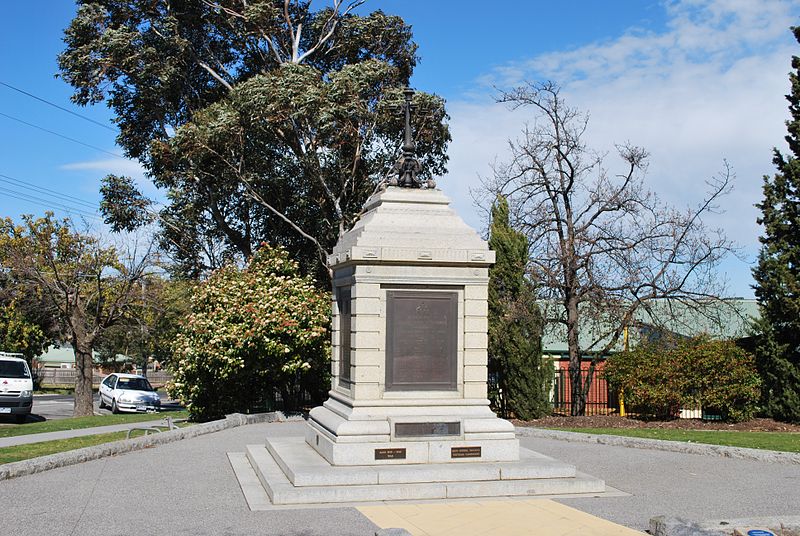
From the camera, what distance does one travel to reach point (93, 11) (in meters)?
28.5

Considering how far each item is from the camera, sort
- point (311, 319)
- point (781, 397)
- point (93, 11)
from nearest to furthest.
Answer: point (311, 319)
point (781, 397)
point (93, 11)

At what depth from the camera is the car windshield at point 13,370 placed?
23672 mm

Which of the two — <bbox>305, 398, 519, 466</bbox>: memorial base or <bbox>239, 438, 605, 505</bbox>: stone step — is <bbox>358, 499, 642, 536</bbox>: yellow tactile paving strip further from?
<bbox>305, 398, 519, 466</bbox>: memorial base

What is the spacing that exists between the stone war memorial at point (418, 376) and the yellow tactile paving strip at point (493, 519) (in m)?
0.69

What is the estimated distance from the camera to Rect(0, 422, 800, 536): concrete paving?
8297 mm

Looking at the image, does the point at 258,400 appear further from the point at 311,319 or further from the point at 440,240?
the point at 440,240

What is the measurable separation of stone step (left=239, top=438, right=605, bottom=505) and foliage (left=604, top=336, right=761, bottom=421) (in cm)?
1087

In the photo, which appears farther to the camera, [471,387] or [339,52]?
[339,52]

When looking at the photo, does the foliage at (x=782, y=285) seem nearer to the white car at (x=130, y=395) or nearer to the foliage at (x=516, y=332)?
the foliage at (x=516, y=332)

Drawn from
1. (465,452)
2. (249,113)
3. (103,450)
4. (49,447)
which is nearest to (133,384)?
(249,113)

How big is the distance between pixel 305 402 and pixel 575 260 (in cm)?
903

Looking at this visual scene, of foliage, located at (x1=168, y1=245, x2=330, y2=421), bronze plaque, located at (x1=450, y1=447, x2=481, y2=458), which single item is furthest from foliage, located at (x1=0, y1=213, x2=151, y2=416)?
bronze plaque, located at (x1=450, y1=447, x2=481, y2=458)

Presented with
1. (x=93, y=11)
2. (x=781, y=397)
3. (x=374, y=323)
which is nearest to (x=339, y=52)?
(x=93, y=11)

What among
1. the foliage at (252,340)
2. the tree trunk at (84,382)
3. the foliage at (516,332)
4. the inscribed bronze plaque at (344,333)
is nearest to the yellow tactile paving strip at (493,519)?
the inscribed bronze plaque at (344,333)
